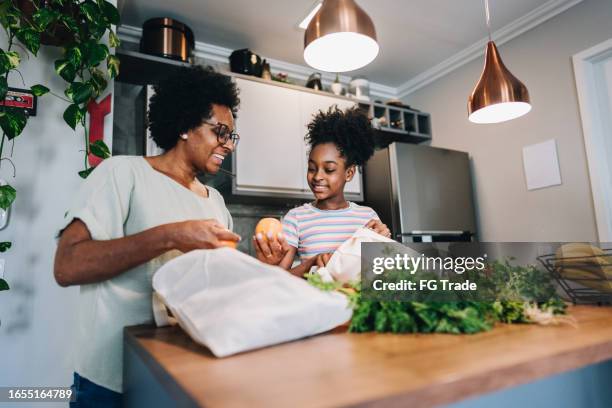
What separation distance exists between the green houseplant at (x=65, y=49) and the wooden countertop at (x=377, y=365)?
128 cm

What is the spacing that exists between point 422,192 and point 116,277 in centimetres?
240

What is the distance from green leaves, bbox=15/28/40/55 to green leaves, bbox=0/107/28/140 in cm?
24

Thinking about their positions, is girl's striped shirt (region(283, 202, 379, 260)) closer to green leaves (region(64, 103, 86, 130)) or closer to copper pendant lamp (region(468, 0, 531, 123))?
copper pendant lamp (region(468, 0, 531, 123))

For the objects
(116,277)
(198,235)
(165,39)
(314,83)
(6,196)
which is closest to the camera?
(198,235)

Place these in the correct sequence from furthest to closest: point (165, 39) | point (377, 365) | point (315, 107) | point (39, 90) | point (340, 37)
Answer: point (315, 107)
point (165, 39)
point (39, 90)
point (340, 37)
point (377, 365)

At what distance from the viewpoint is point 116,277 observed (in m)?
0.90

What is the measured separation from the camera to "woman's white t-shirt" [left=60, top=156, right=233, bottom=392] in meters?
0.85

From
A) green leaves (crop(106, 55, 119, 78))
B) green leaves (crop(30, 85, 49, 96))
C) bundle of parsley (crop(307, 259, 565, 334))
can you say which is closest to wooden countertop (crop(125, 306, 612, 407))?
bundle of parsley (crop(307, 259, 565, 334))

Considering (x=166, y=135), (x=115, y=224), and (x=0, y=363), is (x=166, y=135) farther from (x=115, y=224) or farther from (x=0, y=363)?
(x=0, y=363)

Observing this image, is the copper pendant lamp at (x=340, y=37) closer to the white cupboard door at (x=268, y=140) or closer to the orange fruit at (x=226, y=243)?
the orange fruit at (x=226, y=243)

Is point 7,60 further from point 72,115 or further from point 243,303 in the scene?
point 243,303

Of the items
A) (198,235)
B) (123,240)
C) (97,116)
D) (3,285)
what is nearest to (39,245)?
(3,285)

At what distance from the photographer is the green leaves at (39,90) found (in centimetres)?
157

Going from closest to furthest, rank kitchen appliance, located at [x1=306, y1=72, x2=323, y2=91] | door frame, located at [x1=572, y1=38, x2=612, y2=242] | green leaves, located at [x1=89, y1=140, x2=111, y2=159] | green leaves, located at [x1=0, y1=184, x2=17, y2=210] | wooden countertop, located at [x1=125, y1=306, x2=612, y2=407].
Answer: wooden countertop, located at [x1=125, y1=306, x2=612, y2=407] < green leaves, located at [x1=0, y1=184, x2=17, y2=210] < green leaves, located at [x1=89, y1=140, x2=111, y2=159] < door frame, located at [x1=572, y1=38, x2=612, y2=242] < kitchen appliance, located at [x1=306, y1=72, x2=323, y2=91]
